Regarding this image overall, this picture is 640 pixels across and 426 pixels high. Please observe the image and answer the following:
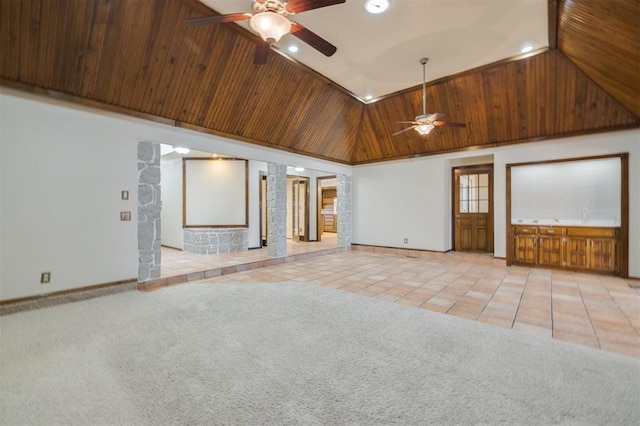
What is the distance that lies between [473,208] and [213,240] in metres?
7.06

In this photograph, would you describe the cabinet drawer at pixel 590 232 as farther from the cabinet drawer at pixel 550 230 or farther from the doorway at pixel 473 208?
the doorway at pixel 473 208

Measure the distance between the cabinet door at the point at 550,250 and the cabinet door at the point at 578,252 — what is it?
0.12 m

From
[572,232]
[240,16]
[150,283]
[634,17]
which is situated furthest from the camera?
[572,232]

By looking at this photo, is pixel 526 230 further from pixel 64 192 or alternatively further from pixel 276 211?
pixel 64 192

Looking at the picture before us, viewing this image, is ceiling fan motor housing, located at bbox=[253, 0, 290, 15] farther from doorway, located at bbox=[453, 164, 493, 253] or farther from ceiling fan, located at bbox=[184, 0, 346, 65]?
doorway, located at bbox=[453, 164, 493, 253]

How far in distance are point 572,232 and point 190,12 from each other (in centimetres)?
757

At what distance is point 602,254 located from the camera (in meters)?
5.14

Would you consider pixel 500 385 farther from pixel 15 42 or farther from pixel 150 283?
pixel 15 42

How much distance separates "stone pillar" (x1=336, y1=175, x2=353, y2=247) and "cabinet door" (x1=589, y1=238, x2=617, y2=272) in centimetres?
554

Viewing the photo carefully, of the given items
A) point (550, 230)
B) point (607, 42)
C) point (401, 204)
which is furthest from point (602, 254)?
point (401, 204)

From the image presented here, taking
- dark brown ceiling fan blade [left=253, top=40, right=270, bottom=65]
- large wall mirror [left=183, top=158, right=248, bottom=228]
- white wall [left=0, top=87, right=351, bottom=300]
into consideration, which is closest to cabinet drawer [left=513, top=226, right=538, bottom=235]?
dark brown ceiling fan blade [left=253, top=40, right=270, bottom=65]

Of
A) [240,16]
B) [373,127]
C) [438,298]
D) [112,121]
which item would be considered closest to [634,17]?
[438,298]

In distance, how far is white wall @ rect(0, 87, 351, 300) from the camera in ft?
10.8

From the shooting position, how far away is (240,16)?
2.53 m
